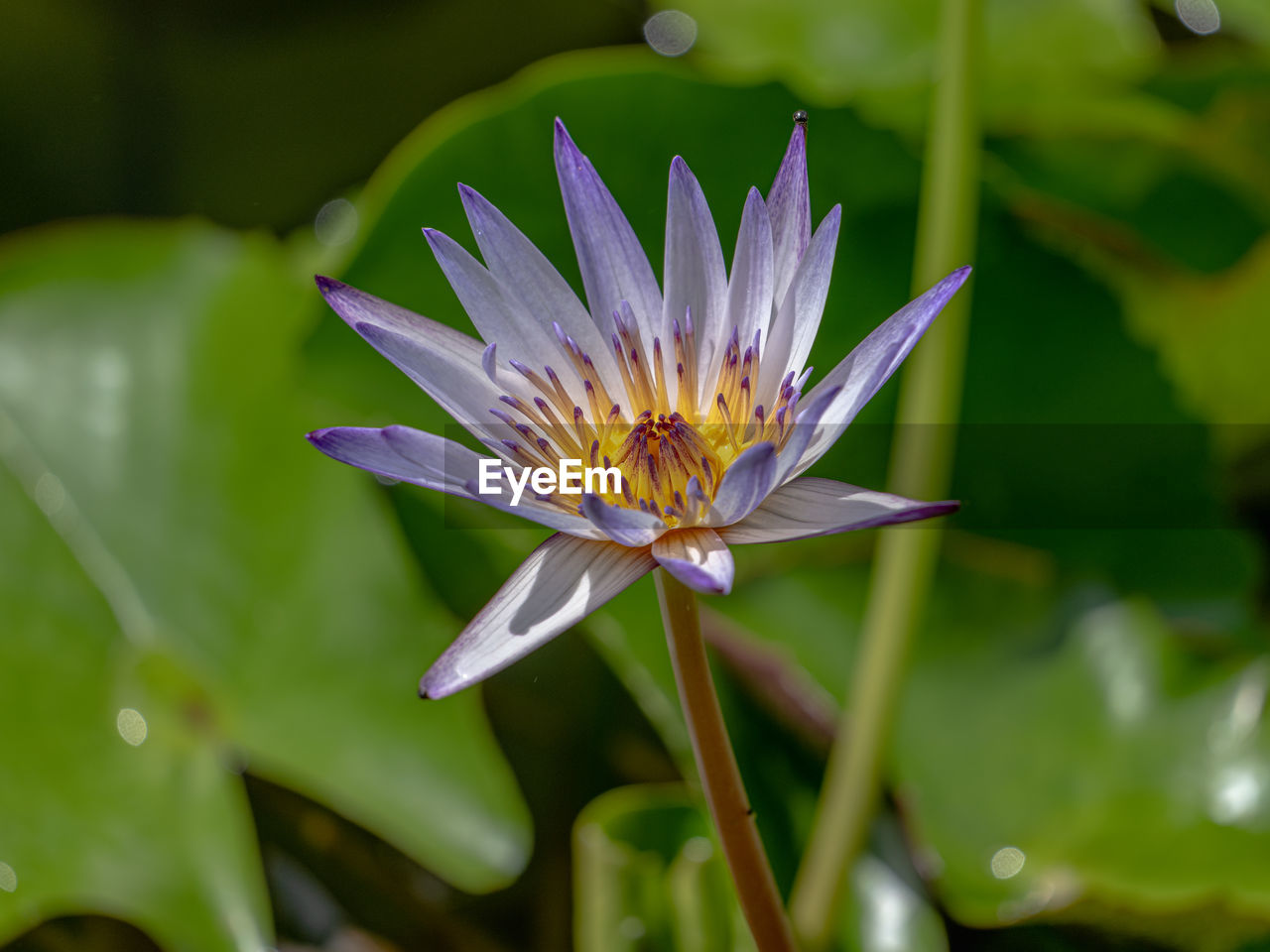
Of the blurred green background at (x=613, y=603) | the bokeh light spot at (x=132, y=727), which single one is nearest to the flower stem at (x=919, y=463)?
the blurred green background at (x=613, y=603)

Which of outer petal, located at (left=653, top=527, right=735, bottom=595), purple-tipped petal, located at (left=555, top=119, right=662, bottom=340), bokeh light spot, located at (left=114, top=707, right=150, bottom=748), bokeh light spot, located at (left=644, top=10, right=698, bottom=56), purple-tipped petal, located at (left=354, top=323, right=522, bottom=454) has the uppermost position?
bokeh light spot, located at (left=644, top=10, right=698, bottom=56)

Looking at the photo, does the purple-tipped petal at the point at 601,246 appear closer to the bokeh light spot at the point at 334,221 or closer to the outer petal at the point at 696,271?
the outer petal at the point at 696,271

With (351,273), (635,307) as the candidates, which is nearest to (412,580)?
(351,273)

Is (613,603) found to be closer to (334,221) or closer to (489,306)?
(489,306)

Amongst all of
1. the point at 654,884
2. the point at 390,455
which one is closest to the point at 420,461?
the point at 390,455

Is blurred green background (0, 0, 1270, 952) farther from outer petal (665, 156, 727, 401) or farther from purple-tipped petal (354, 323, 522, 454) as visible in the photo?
purple-tipped petal (354, 323, 522, 454)

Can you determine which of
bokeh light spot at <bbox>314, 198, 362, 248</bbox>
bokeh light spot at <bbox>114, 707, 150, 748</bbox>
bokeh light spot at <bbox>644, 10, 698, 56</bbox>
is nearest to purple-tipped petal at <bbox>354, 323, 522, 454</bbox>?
bokeh light spot at <bbox>114, 707, 150, 748</bbox>

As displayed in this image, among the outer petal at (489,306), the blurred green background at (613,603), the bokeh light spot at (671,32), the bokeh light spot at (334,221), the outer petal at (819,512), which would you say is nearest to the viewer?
the outer petal at (819,512)
